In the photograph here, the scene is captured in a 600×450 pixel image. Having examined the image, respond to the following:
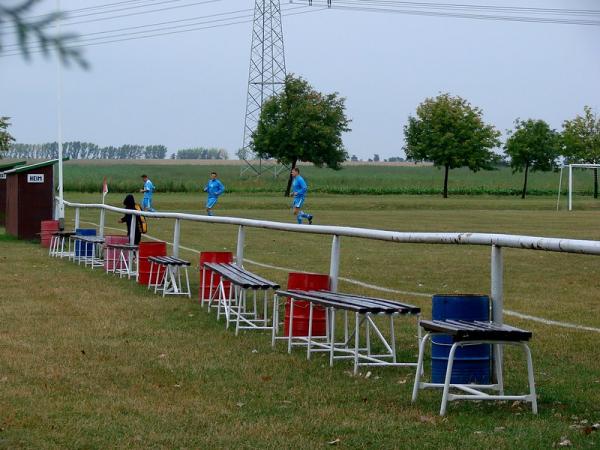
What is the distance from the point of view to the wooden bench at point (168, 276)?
49.6 feet

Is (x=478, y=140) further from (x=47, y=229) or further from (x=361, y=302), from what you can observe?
(x=361, y=302)

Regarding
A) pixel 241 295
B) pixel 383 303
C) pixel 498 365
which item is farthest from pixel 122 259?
pixel 498 365

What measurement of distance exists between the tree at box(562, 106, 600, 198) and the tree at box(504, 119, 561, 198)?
2.15m

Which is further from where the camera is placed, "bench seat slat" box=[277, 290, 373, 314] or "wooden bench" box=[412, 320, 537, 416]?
"bench seat slat" box=[277, 290, 373, 314]

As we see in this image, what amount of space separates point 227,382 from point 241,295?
338 centimetres

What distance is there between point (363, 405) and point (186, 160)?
473 ft

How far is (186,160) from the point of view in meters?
151

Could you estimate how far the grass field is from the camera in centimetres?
672

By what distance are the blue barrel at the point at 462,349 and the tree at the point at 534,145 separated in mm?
74447

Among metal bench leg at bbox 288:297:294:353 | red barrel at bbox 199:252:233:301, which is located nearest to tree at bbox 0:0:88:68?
metal bench leg at bbox 288:297:294:353

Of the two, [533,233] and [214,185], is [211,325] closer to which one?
[533,233]

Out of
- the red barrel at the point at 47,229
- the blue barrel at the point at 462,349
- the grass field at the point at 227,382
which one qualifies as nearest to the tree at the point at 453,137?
the red barrel at the point at 47,229

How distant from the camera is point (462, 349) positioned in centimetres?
809

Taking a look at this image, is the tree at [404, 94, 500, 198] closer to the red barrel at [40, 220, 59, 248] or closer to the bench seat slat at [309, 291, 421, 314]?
the red barrel at [40, 220, 59, 248]
